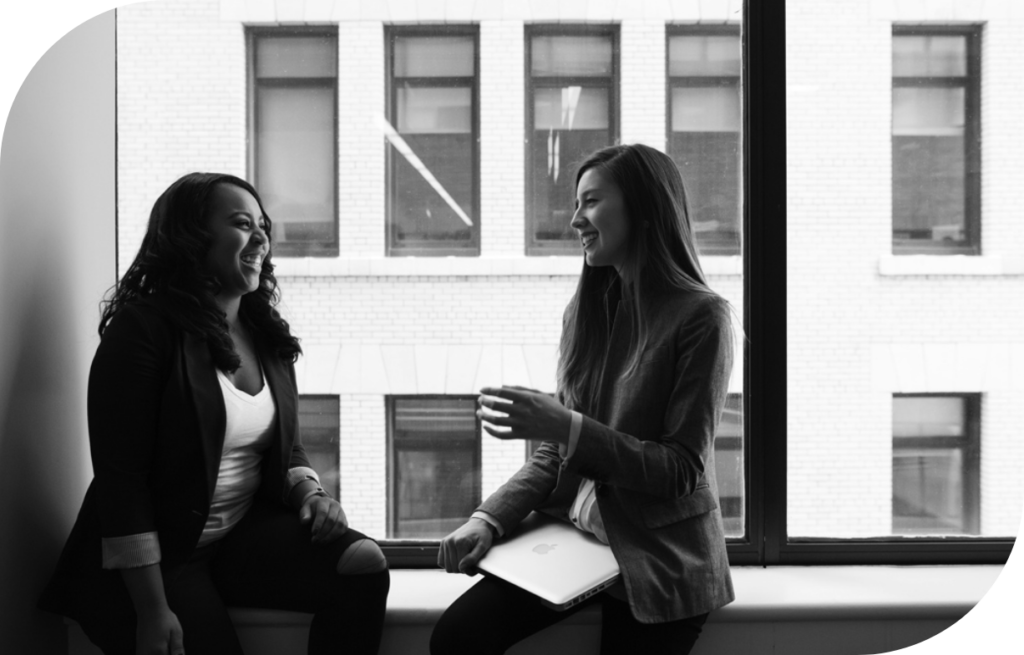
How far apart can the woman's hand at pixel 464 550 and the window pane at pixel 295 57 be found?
1.45m

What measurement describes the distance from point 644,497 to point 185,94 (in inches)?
71.3

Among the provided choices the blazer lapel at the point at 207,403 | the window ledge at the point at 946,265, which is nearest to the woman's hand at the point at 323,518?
the blazer lapel at the point at 207,403

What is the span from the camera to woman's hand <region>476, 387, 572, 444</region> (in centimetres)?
150

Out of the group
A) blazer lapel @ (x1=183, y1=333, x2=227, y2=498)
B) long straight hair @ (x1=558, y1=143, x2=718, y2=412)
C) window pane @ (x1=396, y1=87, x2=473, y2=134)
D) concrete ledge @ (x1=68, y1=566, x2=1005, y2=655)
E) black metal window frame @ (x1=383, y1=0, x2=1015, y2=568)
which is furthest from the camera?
window pane @ (x1=396, y1=87, x2=473, y2=134)

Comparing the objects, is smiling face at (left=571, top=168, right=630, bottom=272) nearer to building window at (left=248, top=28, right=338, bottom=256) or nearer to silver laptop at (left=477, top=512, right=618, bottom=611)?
silver laptop at (left=477, top=512, right=618, bottom=611)

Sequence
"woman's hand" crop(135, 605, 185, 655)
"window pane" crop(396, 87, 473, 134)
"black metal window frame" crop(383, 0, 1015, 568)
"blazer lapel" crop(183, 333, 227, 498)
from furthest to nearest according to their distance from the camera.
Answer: "window pane" crop(396, 87, 473, 134) < "black metal window frame" crop(383, 0, 1015, 568) < "blazer lapel" crop(183, 333, 227, 498) < "woman's hand" crop(135, 605, 185, 655)

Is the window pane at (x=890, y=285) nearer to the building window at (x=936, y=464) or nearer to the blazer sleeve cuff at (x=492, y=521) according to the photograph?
the building window at (x=936, y=464)

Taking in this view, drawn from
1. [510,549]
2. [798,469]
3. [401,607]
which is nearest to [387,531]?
[401,607]

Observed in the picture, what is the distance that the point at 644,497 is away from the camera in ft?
5.29

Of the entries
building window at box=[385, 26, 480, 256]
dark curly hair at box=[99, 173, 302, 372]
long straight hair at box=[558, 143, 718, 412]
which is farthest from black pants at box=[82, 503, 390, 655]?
building window at box=[385, 26, 480, 256]

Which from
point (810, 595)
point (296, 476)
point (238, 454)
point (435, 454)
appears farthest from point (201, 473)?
point (810, 595)

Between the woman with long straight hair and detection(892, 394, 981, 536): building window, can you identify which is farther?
detection(892, 394, 981, 536): building window

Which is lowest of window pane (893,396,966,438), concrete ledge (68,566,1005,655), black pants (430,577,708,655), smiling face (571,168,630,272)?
concrete ledge (68,566,1005,655)

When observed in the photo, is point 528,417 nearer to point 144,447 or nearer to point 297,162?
point 144,447
